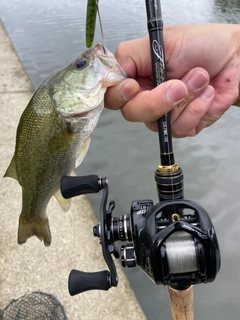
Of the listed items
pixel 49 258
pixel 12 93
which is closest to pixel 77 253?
pixel 49 258

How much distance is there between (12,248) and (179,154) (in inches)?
93.9

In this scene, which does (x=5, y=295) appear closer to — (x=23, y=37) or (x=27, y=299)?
(x=27, y=299)

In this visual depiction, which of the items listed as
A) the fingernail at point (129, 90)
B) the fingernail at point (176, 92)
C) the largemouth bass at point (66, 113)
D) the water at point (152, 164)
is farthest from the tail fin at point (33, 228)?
the water at point (152, 164)

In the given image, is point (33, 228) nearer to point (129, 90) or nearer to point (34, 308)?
point (34, 308)

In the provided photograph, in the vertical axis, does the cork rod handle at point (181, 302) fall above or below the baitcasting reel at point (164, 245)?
below

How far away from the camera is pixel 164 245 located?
1.06 meters

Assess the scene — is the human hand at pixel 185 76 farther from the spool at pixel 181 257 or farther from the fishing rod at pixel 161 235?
the spool at pixel 181 257

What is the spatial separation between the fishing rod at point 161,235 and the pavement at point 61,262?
1.01m

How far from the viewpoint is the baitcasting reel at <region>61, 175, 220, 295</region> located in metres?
1.05

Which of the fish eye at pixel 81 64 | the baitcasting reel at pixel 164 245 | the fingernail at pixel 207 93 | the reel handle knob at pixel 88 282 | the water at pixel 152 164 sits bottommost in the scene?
the water at pixel 152 164

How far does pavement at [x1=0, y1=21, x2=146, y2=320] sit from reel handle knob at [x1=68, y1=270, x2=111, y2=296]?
122 centimetres

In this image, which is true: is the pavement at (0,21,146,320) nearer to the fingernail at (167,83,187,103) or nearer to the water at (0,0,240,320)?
the water at (0,0,240,320)

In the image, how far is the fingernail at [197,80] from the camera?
5.10ft

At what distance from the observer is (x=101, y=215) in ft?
4.06
